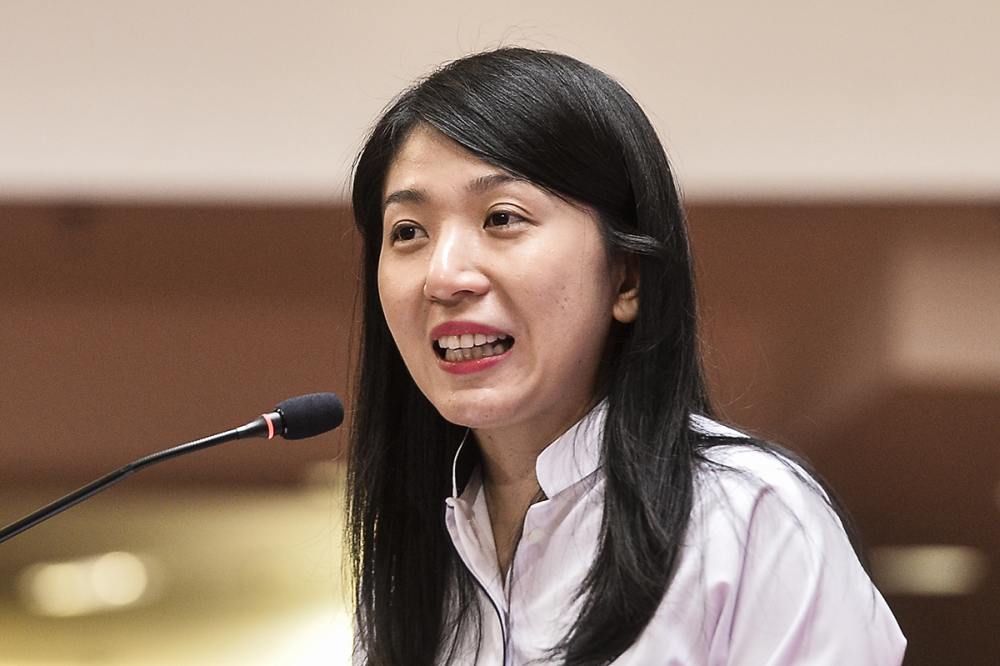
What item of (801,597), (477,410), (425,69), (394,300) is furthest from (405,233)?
(425,69)

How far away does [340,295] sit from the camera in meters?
2.31

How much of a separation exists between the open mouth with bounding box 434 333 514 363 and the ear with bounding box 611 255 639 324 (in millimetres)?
109

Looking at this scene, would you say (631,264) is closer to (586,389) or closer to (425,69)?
(586,389)

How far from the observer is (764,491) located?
3.76ft

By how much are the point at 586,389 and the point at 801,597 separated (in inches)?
11.2

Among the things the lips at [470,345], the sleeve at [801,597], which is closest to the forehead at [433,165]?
the lips at [470,345]

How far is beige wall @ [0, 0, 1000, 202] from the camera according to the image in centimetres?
232

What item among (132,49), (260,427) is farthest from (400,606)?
(132,49)

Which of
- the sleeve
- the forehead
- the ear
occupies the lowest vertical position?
the sleeve

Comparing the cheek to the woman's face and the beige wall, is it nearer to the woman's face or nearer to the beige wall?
the woman's face

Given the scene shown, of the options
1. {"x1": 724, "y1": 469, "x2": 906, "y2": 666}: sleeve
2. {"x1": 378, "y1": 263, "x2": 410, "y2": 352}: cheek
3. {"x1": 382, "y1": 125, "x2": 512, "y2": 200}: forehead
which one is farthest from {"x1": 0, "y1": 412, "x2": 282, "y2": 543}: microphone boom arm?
{"x1": 724, "y1": 469, "x2": 906, "y2": 666}: sleeve

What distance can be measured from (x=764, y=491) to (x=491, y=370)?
0.26 meters

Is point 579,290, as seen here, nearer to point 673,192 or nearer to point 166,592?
point 673,192

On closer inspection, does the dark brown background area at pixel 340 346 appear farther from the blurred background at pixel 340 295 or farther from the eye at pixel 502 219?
the eye at pixel 502 219
